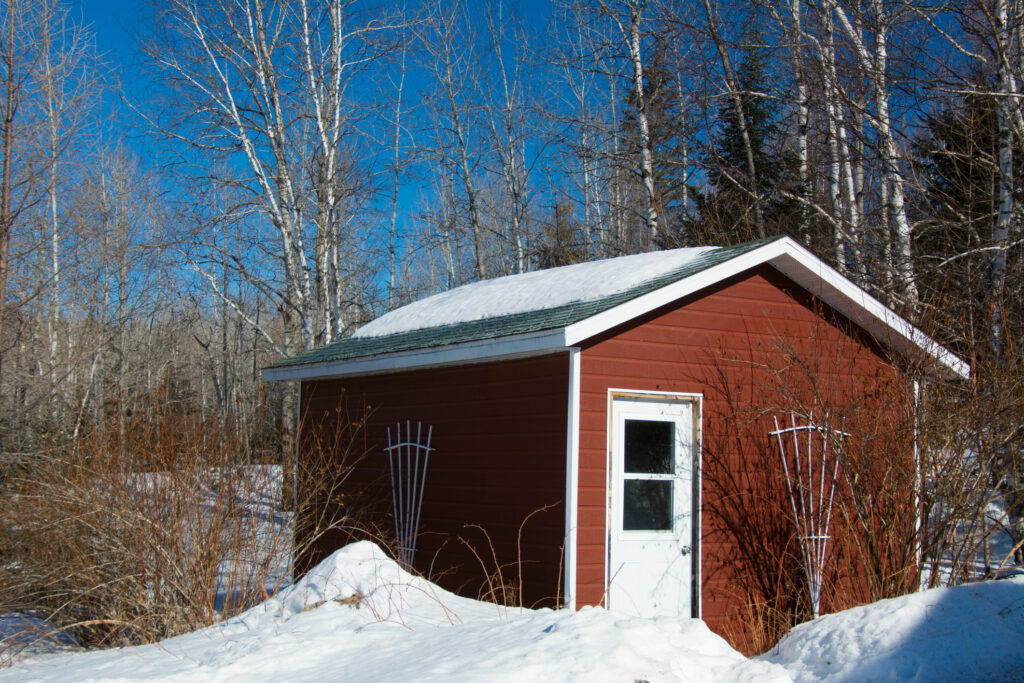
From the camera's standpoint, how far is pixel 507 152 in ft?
73.5

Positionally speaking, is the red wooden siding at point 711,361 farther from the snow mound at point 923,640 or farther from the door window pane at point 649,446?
the snow mound at point 923,640

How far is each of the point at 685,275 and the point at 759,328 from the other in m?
1.15

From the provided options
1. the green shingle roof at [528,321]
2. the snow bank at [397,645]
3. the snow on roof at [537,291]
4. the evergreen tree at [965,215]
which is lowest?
the snow bank at [397,645]

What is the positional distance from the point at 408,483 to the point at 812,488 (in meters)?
4.05

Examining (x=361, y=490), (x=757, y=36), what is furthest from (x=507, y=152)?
(x=361, y=490)

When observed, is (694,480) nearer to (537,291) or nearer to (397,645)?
(537,291)

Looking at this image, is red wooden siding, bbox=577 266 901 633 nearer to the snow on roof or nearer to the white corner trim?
the white corner trim

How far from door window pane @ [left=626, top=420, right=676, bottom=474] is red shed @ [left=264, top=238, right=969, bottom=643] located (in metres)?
0.02

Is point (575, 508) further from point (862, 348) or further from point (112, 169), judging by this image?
point (112, 169)

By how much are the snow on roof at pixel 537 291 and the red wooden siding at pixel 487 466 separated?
3.00 feet

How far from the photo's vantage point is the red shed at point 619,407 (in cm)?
716

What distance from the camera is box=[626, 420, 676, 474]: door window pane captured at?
7.46 m

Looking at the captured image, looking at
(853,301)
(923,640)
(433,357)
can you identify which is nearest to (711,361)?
(853,301)

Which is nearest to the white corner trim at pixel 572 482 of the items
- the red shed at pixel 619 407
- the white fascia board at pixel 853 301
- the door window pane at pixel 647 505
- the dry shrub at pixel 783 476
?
the red shed at pixel 619 407
